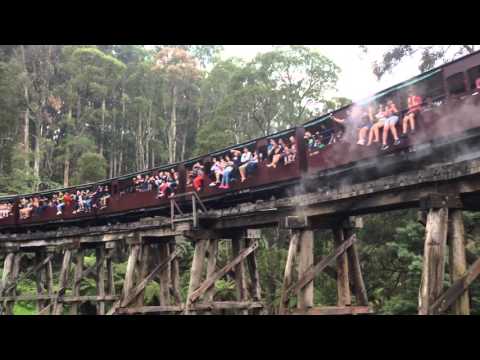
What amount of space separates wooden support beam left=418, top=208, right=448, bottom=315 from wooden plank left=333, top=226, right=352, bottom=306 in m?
3.32

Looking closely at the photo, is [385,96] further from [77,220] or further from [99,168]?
[99,168]

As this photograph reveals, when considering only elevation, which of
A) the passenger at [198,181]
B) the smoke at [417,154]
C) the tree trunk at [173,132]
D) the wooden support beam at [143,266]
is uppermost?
the tree trunk at [173,132]

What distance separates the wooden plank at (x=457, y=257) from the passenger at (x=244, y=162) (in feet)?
17.3

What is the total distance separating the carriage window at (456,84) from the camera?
773 cm

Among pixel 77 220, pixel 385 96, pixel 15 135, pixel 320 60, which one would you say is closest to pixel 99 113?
pixel 15 135

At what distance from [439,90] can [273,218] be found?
14.2 feet

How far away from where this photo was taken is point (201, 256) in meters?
12.4

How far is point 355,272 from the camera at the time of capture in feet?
34.8

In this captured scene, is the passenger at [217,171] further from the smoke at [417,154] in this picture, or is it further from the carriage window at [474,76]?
the carriage window at [474,76]

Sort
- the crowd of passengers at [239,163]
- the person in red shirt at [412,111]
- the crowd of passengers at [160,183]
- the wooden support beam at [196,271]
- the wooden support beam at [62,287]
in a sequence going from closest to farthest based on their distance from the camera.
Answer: the person in red shirt at [412,111], the crowd of passengers at [239,163], the wooden support beam at [196,271], the crowd of passengers at [160,183], the wooden support beam at [62,287]

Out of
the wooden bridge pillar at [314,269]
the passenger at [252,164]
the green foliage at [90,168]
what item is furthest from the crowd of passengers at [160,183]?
the green foliage at [90,168]

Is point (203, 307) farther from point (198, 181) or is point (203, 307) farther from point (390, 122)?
point (390, 122)

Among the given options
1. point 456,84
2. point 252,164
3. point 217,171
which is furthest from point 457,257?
point 217,171

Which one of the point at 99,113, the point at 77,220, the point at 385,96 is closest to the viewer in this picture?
the point at 385,96
